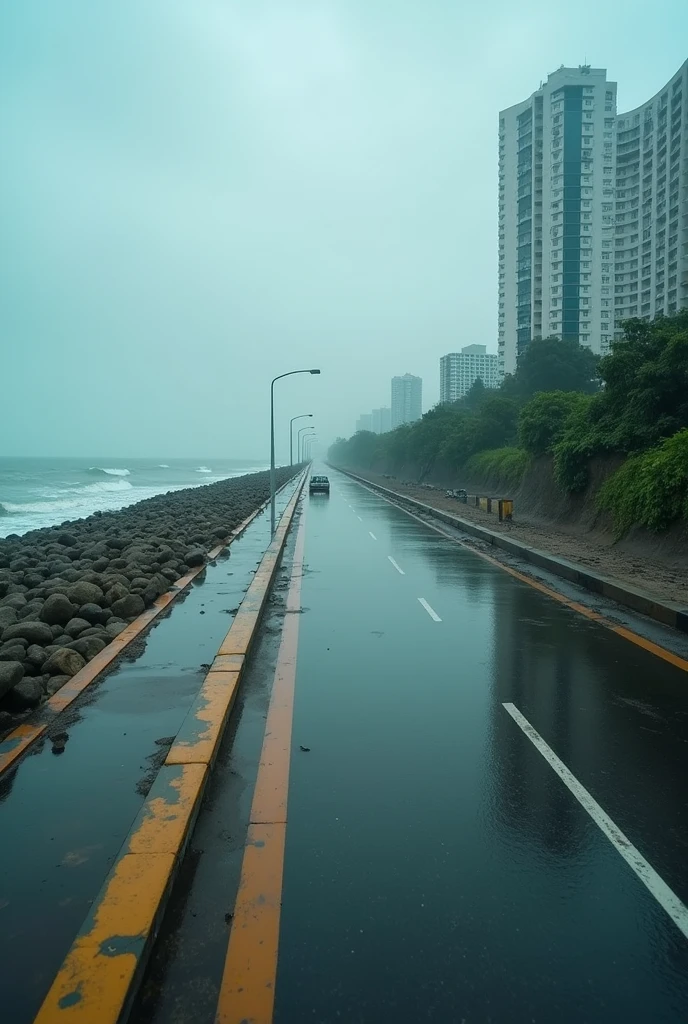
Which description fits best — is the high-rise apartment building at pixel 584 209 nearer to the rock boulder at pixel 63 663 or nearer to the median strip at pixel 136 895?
the rock boulder at pixel 63 663

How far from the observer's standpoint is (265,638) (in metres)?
8.98

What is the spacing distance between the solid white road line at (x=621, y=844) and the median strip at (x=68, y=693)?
12.9 ft

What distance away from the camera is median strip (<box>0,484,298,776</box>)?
17.3ft

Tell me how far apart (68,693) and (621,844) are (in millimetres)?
4805

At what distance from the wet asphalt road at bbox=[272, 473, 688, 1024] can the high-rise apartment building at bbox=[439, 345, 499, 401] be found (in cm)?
14928

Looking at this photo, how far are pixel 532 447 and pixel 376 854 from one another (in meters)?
27.4

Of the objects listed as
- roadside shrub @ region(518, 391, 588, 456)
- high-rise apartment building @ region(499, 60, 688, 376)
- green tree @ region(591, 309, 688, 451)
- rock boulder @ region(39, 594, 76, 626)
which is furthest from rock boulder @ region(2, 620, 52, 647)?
high-rise apartment building @ region(499, 60, 688, 376)

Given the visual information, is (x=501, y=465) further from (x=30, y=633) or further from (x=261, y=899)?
(x=261, y=899)

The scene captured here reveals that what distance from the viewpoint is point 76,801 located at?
4457 mm

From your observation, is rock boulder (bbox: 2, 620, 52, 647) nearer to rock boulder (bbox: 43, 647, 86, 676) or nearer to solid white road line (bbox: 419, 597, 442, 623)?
rock boulder (bbox: 43, 647, 86, 676)

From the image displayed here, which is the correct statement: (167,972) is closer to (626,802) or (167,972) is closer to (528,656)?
Result: (626,802)

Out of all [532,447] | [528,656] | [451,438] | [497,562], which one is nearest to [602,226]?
[451,438]

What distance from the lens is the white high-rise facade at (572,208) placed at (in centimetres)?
10000

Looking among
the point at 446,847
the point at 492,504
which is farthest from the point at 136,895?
the point at 492,504
